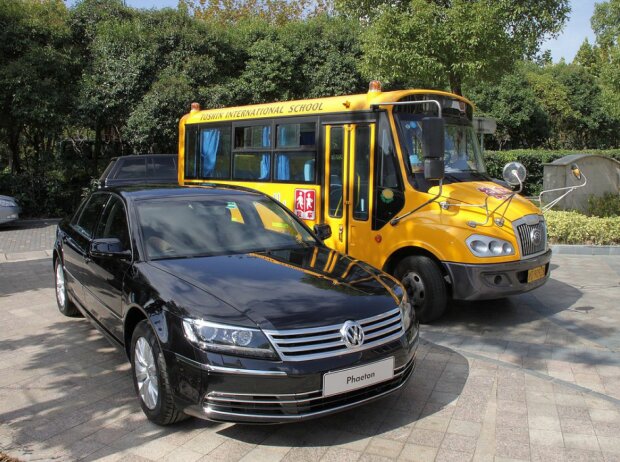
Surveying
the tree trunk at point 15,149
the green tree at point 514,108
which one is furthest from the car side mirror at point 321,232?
the green tree at point 514,108

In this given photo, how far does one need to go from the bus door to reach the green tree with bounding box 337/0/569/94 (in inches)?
274

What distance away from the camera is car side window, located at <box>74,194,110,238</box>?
5301mm

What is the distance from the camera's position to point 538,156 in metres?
21.2

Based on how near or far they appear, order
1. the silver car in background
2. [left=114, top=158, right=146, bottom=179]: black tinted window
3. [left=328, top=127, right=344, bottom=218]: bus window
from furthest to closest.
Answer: [left=114, top=158, right=146, bottom=179]: black tinted window → the silver car in background → [left=328, top=127, right=344, bottom=218]: bus window

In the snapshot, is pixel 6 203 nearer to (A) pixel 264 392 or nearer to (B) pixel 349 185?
(B) pixel 349 185

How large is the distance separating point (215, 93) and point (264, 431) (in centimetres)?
1498

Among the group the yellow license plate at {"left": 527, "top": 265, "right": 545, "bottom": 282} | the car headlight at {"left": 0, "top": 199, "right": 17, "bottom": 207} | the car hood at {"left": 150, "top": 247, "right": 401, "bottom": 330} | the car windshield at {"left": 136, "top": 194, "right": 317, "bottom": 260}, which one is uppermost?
the car windshield at {"left": 136, "top": 194, "right": 317, "bottom": 260}

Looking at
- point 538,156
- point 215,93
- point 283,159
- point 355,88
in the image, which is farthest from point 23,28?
point 538,156

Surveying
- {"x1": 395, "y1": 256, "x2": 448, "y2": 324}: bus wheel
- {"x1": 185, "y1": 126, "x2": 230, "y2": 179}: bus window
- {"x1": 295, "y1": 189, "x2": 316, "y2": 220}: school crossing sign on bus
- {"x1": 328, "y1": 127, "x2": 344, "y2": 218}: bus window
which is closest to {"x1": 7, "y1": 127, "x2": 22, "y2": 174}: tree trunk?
{"x1": 185, "y1": 126, "x2": 230, "y2": 179}: bus window

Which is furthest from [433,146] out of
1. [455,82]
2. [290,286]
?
[455,82]

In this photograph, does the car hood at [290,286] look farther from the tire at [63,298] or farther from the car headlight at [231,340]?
the tire at [63,298]

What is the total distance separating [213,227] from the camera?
179 inches

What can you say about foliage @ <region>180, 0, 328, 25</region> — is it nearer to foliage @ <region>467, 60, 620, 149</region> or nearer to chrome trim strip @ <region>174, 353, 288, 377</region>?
foliage @ <region>467, 60, 620, 149</region>

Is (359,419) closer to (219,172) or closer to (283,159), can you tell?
(283,159)
